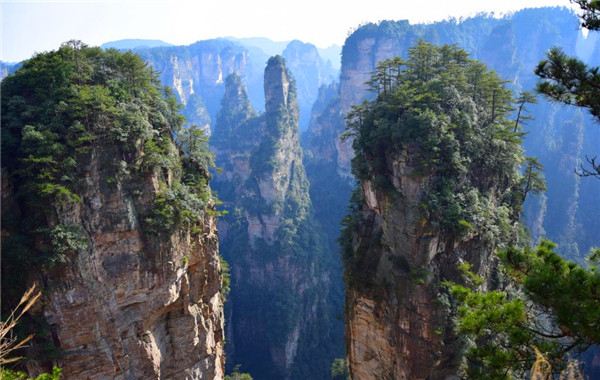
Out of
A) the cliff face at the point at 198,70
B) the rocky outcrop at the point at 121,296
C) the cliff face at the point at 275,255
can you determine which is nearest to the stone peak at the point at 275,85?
the cliff face at the point at 275,255

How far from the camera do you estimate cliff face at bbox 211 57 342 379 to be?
43656 mm

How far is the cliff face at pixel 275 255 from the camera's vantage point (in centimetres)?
4366

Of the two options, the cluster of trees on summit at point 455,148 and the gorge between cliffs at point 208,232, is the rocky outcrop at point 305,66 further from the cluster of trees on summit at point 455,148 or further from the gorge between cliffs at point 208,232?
the gorge between cliffs at point 208,232

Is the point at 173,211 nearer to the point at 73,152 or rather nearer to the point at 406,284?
the point at 73,152

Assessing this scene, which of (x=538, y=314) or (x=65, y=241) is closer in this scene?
(x=538, y=314)

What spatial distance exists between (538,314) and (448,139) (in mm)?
10456

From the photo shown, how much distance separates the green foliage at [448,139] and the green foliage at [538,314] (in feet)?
28.3

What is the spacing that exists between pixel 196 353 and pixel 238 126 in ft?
164

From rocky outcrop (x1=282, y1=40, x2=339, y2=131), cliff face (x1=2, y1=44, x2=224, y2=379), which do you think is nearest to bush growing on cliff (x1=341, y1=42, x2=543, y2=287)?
cliff face (x1=2, y1=44, x2=224, y2=379)

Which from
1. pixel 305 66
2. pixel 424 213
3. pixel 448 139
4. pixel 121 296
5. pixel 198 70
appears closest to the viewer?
pixel 121 296

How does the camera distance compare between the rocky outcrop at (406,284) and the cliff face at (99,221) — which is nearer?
the cliff face at (99,221)

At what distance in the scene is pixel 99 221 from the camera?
45.3 feet

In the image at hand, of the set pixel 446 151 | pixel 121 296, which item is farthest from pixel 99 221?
pixel 446 151

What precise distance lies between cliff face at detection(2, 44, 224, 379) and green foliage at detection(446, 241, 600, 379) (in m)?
11.0
